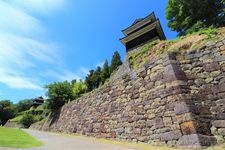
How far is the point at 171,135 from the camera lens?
24.1 feet

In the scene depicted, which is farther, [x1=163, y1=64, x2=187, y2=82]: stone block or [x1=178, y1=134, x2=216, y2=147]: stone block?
[x1=163, y1=64, x2=187, y2=82]: stone block

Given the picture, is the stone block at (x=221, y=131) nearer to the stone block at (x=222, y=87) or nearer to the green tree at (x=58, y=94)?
the stone block at (x=222, y=87)

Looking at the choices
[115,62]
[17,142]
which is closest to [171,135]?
[17,142]

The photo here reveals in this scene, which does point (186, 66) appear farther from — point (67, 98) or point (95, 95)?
point (67, 98)

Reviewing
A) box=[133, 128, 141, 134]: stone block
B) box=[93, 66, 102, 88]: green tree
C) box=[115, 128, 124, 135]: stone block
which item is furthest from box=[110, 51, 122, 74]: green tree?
box=[133, 128, 141, 134]: stone block

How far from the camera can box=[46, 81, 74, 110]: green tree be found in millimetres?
25016

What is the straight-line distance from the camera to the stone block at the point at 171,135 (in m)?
7.14

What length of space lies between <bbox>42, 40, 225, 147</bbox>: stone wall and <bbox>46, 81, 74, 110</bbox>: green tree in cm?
1430

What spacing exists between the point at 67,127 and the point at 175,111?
12028 millimetres

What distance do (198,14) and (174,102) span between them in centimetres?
1604

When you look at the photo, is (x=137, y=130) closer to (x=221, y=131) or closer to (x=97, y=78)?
(x=221, y=131)

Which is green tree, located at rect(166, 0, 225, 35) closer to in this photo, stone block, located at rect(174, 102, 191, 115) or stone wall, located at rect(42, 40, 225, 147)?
stone wall, located at rect(42, 40, 225, 147)

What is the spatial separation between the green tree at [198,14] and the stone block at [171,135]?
14.2 m

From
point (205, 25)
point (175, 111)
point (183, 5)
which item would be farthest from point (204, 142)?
point (183, 5)
